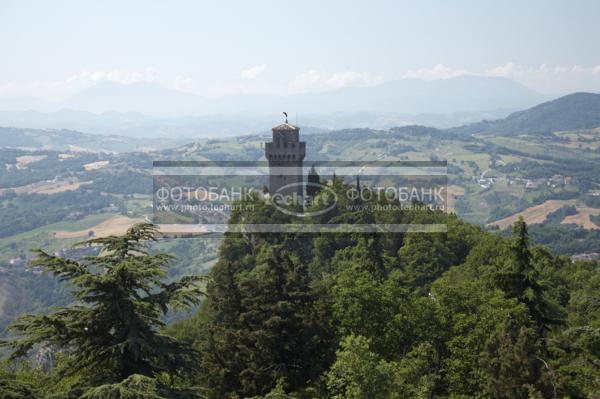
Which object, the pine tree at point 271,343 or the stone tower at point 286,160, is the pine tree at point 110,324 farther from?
the stone tower at point 286,160

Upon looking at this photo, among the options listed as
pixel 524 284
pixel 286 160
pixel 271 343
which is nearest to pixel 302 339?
pixel 271 343

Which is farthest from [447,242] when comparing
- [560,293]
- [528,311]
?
[528,311]

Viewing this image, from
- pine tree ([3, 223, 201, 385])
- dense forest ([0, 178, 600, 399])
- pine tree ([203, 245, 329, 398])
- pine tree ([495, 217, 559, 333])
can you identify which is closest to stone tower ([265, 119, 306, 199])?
dense forest ([0, 178, 600, 399])

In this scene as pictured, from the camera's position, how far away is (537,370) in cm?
1741

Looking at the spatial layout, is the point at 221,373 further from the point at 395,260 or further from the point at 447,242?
the point at 447,242

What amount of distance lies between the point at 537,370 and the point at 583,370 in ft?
8.49

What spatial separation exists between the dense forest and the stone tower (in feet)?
59.8

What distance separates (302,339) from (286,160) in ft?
105

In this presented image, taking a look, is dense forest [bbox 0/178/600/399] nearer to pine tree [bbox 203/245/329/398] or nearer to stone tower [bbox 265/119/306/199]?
pine tree [bbox 203/245/329/398]

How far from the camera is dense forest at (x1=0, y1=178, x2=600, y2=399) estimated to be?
14438mm

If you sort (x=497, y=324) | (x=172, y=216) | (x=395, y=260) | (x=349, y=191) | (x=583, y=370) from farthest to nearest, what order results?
(x=172, y=216), (x=349, y=191), (x=395, y=260), (x=497, y=324), (x=583, y=370)

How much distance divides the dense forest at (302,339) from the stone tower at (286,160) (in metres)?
18.2

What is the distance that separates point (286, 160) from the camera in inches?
2105

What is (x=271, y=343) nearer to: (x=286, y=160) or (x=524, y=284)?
(x=524, y=284)
